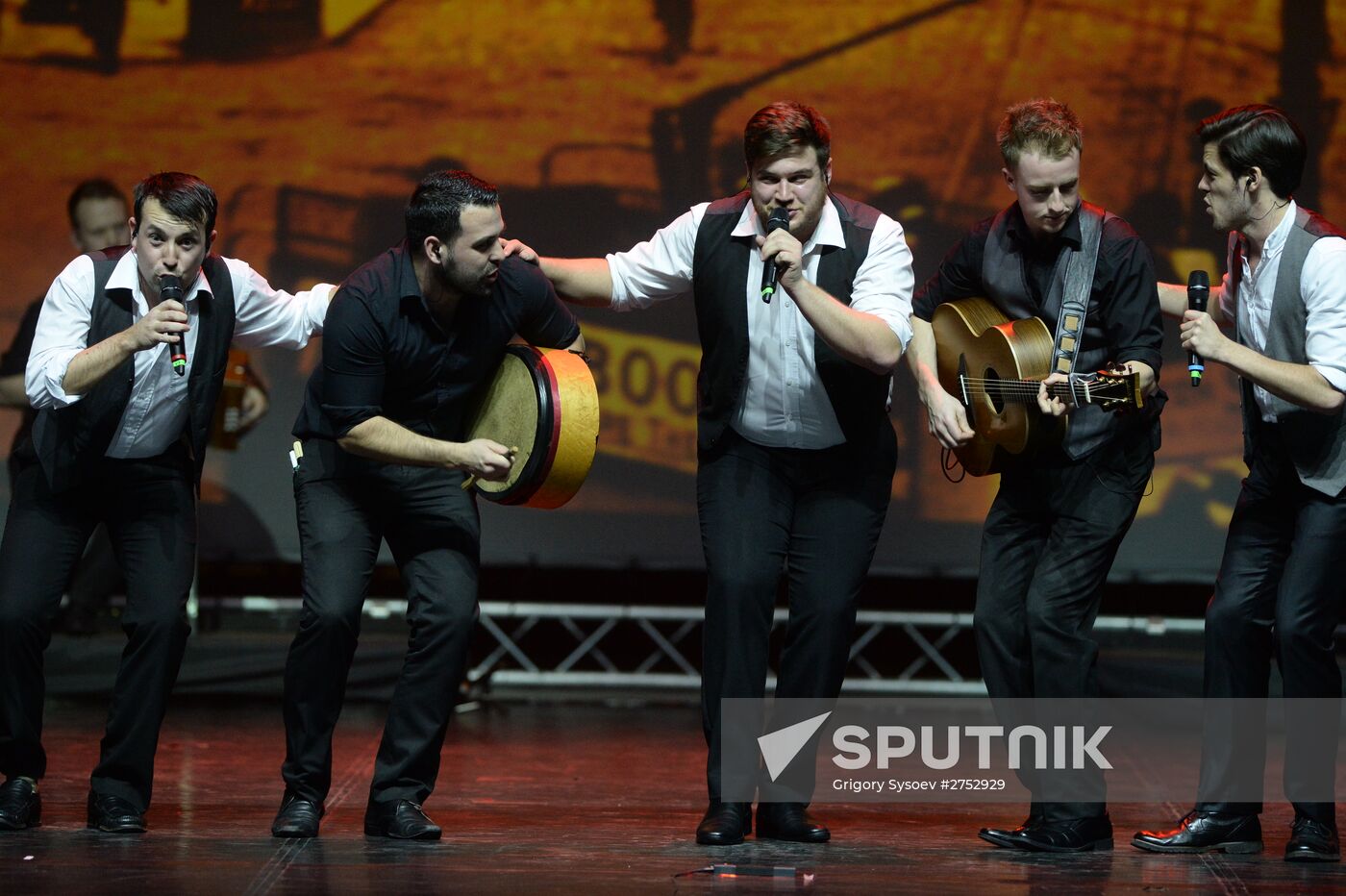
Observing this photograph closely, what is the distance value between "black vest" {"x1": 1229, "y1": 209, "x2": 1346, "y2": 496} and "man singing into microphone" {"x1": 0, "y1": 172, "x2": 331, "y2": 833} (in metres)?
2.66

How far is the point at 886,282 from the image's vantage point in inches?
152

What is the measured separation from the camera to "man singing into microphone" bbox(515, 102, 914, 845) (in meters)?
3.88

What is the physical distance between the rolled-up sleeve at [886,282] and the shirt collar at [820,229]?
95 mm

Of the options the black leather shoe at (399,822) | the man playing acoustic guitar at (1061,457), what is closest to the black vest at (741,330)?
the man playing acoustic guitar at (1061,457)

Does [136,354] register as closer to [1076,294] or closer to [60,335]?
[60,335]

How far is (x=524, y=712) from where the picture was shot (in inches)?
270

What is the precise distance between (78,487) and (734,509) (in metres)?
1.69

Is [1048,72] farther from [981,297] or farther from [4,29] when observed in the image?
[4,29]

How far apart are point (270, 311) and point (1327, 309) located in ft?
8.80

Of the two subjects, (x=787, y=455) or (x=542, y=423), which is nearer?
(x=542, y=423)

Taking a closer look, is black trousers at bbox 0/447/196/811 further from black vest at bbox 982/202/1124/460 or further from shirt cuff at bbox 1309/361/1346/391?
shirt cuff at bbox 1309/361/1346/391

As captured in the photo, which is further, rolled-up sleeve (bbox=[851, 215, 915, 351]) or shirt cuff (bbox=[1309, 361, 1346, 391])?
rolled-up sleeve (bbox=[851, 215, 915, 351])


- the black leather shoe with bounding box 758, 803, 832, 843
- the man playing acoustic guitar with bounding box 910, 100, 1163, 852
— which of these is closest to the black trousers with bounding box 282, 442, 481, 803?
the black leather shoe with bounding box 758, 803, 832, 843

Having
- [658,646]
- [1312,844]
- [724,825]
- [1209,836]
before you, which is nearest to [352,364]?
[724,825]
